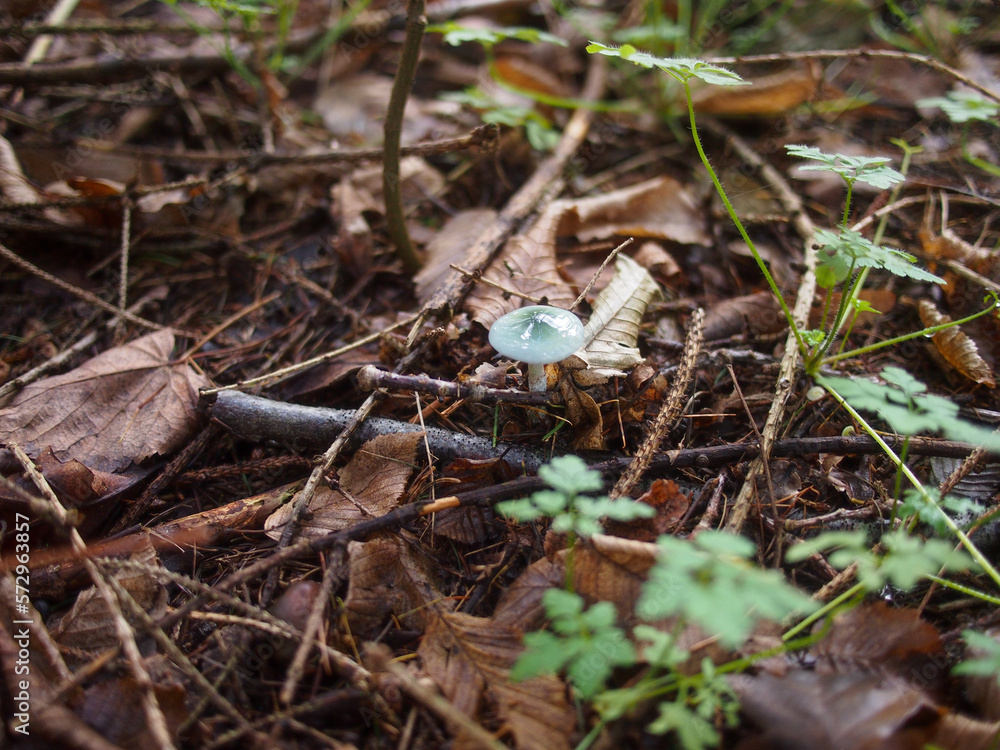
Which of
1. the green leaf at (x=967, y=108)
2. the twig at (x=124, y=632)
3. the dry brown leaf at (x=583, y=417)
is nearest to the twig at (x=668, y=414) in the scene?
the dry brown leaf at (x=583, y=417)

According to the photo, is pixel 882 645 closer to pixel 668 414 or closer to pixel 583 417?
pixel 668 414

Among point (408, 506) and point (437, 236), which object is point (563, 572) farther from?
point (437, 236)

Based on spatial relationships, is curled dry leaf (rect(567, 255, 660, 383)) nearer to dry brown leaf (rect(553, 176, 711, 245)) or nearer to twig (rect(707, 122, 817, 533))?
dry brown leaf (rect(553, 176, 711, 245))

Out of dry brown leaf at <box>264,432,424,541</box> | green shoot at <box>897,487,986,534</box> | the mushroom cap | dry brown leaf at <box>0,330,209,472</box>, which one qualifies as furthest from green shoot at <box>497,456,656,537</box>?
dry brown leaf at <box>0,330,209,472</box>

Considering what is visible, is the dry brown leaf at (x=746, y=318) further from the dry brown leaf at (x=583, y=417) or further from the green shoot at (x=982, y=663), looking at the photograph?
the green shoot at (x=982, y=663)

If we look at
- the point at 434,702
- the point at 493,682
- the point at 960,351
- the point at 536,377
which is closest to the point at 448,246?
the point at 536,377

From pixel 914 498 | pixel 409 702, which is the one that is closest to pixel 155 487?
pixel 409 702
